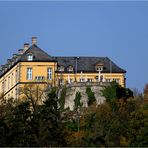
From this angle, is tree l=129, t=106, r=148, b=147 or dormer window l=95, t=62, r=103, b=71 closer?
tree l=129, t=106, r=148, b=147

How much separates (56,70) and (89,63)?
563cm

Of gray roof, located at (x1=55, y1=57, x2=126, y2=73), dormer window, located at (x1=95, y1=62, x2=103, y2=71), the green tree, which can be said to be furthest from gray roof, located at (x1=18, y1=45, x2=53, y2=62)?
the green tree

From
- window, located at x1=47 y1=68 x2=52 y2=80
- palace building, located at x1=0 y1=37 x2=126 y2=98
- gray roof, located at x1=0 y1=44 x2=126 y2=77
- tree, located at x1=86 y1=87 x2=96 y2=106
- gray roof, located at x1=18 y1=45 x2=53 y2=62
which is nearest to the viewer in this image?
tree, located at x1=86 y1=87 x2=96 y2=106

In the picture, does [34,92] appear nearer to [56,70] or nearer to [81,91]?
[81,91]

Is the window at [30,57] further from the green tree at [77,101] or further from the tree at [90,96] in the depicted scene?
the tree at [90,96]

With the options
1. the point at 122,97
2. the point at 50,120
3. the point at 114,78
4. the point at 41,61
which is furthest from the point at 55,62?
the point at 50,120

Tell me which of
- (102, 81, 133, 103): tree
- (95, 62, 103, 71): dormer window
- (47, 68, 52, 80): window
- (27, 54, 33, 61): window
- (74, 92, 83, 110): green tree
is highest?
(27, 54, 33, 61): window

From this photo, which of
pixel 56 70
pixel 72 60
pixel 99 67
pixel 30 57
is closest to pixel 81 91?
pixel 56 70

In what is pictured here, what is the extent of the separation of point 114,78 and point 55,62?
876 centimetres

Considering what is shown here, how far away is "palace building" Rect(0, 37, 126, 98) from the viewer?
105250mm

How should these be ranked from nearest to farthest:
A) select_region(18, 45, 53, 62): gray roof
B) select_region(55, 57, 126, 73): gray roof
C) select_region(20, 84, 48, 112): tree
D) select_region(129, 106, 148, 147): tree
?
select_region(129, 106, 148, 147): tree < select_region(20, 84, 48, 112): tree < select_region(18, 45, 53, 62): gray roof < select_region(55, 57, 126, 73): gray roof

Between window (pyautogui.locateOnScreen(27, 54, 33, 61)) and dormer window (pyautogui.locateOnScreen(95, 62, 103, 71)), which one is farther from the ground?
window (pyautogui.locateOnScreen(27, 54, 33, 61))

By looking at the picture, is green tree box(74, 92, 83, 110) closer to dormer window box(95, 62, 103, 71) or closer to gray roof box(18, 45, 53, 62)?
gray roof box(18, 45, 53, 62)

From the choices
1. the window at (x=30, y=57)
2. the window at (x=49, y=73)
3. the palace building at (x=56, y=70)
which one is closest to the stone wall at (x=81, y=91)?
the palace building at (x=56, y=70)
